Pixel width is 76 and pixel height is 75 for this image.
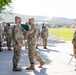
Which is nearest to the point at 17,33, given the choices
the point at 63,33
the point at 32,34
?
the point at 32,34

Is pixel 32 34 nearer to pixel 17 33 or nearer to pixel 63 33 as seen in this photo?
pixel 17 33

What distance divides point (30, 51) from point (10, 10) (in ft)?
80.5

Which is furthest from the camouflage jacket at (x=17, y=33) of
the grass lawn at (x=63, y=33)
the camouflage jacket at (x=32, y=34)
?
the grass lawn at (x=63, y=33)

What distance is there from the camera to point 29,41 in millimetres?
9484

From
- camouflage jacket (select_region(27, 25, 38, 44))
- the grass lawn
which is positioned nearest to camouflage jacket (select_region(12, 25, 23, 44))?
camouflage jacket (select_region(27, 25, 38, 44))

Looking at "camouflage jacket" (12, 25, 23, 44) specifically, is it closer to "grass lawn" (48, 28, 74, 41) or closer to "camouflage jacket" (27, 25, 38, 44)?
"camouflage jacket" (27, 25, 38, 44)

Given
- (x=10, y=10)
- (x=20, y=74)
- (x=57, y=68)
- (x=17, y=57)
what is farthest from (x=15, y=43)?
(x=10, y=10)

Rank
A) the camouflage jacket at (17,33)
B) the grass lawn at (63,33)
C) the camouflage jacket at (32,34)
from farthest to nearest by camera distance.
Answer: the grass lawn at (63,33) < the camouflage jacket at (32,34) < the camouflage jacket at (17,33)

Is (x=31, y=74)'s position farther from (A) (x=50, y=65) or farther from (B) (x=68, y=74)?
(A) (x=50, y=65)

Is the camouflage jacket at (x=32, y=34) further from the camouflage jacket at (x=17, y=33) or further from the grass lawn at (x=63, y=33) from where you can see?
the grass lawn at (x=63, y=33)

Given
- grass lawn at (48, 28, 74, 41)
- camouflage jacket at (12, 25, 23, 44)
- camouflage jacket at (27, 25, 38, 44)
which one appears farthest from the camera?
grass lawn at (48, 28, 74, 41)

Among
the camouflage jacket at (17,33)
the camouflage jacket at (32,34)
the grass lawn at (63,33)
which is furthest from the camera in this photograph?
the grass lawn at (63,33)

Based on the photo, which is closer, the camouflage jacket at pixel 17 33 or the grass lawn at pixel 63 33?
the camouflage jacket at pixel 17 33

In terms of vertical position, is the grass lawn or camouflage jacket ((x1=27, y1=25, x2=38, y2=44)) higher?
camouflage jacket ((x1=27, y1=25, x2=38, y2=44))
